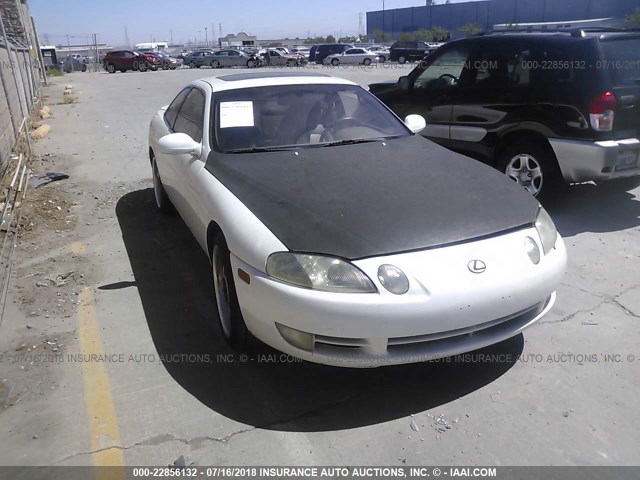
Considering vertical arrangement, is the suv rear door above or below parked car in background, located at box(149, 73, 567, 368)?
above

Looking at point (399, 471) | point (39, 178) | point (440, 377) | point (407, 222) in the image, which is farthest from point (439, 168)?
point (39, 178)

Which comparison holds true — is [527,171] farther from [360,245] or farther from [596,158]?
[360,245]

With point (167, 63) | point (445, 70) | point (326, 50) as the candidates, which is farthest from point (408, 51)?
point (445, 70)

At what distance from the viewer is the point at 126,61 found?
3988 centimetres

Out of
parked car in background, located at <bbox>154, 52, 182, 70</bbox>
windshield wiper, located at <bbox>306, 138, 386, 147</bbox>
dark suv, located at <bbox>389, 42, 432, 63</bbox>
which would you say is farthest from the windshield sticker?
dark suv, located at <bbox>389, 42, 432, 63</bbox>

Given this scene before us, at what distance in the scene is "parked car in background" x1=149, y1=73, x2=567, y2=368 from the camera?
102 inches

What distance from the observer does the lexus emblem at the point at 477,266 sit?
8.74ft

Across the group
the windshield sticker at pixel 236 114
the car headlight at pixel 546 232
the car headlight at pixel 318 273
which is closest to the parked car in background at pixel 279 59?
the windshield sticker at pixel 236 114

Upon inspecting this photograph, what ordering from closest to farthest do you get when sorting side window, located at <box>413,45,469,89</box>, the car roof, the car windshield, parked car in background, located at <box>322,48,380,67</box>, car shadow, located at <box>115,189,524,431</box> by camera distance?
car shadow, located at <box>115,189,524,431</box>
the car windshield
the car roof
side window, located at <box>413,45,469,89</box>
parked car in background, located at <box>322,48,380,67</box>

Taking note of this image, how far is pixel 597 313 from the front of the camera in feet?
12.2

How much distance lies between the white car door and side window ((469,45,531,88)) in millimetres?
3132

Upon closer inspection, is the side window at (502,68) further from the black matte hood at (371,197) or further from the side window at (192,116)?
the side window at (192,116)

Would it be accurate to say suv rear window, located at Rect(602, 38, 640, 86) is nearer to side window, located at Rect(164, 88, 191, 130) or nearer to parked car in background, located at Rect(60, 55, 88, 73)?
side window, located at Rect(164, 88, 191, 130)

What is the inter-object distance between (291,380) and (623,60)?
444 centimetres
